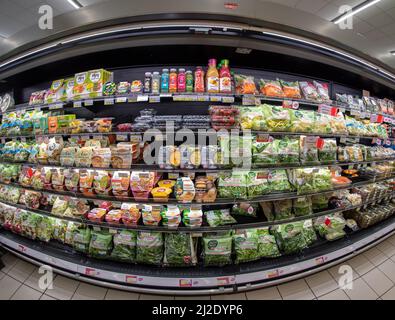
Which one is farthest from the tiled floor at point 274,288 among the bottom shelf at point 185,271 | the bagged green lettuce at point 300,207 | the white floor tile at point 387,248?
the bagged green lettuce at point 300,207

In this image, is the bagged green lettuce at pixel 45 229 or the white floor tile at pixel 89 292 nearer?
the white floor tile at pixel 89 292

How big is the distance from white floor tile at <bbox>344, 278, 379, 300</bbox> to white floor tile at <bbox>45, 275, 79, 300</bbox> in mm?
2462

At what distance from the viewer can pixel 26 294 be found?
4.78 ft

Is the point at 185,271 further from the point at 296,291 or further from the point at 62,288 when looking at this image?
the point at 62,288

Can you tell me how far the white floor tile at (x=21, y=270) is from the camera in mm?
1616

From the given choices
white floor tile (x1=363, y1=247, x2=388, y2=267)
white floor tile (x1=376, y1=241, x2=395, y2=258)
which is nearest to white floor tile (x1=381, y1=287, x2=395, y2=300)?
white floor tile (x1=363, y1=247, x2=388, y2=267)

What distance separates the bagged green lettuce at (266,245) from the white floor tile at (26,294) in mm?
1986

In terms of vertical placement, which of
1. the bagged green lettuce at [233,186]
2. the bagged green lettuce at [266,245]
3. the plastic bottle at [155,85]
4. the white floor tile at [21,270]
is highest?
the plastic bottle at [155,85]

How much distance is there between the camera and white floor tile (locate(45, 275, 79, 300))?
143 cm

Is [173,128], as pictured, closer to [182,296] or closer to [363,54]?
[182,296]

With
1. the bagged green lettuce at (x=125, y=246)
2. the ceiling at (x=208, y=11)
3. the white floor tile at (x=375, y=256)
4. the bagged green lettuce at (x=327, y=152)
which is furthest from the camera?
the white floor tile at (x=375, y=256)

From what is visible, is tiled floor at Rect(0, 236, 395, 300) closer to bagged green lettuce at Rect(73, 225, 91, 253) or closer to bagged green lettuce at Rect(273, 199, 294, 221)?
bagged green lettuce at Rect(73, 225, 91, 253)

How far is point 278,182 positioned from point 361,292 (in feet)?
4.05

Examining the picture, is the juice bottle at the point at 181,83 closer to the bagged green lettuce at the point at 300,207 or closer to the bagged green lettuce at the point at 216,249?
the bagged green lettuce at the point at 216,249
